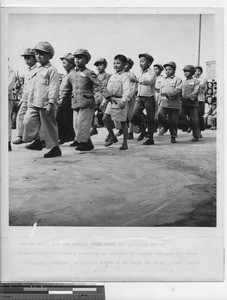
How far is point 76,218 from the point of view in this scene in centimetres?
195

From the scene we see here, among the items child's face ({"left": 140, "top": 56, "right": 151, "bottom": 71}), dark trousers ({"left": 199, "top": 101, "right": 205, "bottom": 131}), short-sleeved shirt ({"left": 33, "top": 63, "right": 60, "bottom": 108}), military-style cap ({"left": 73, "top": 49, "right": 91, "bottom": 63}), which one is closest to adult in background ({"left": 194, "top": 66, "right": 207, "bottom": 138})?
dark trousers ({"left": 199, "top": 101, "right": 205, "bottom": 131})

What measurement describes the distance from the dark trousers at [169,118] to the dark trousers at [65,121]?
39 centimetres

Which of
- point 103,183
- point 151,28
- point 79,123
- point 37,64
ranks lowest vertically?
point 103,183

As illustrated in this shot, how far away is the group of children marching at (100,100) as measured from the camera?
78.4 inches

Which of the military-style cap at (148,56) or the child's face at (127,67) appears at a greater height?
the military-style cap at (148,56)

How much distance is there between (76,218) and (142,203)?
11.2 inches

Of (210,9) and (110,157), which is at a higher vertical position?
(210,9)

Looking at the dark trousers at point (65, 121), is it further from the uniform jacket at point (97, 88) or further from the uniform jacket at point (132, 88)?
the uniform jacket at point (132, 88)

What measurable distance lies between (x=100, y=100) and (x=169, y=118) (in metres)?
0.31

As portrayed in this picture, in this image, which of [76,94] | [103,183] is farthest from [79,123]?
[103,183]

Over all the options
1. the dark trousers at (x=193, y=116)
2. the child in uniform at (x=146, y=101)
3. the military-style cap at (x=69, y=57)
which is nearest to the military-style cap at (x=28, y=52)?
the military-style cap at (x=69, y=57)

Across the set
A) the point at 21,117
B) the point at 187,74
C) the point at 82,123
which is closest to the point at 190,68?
the point at 187,74

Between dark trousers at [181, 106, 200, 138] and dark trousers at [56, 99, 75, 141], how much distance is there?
490 millimetres

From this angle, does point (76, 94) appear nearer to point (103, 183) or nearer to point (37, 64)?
point (37, 64)
